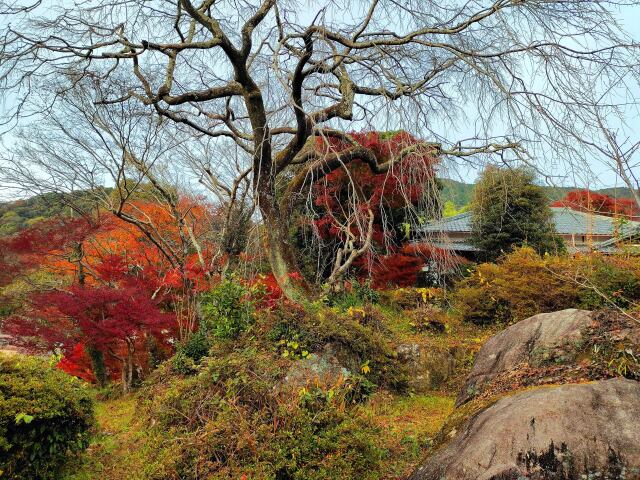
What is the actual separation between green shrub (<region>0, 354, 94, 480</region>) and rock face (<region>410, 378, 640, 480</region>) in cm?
298

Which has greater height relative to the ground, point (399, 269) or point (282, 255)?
point (282, 255)

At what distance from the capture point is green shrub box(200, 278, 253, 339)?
6.07 meters

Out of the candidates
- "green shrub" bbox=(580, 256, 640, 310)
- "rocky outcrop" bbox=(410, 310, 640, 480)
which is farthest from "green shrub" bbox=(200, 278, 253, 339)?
"green shrub" bbox=(580, 256, 640, 310)

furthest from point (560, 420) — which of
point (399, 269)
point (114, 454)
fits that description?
point (399, 269)

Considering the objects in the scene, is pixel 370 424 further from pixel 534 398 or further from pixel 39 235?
pixel 39 235

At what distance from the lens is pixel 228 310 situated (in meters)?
6.13

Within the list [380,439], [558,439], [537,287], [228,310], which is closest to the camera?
[558,439]

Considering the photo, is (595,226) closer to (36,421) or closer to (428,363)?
(428,363)

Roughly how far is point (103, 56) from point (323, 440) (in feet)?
16.5

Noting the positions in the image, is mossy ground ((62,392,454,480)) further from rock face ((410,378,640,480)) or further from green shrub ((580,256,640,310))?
green shrub ((580,256,640,310))

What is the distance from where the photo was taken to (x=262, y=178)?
245 inches

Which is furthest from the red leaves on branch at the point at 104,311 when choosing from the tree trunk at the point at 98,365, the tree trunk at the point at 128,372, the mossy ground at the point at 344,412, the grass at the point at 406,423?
the grass at the point at 406,423

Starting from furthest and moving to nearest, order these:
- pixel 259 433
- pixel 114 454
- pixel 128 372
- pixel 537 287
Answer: pixel 128 372, pixel 537 287, pixel 114 454, pixel 259 433

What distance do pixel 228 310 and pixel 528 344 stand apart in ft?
12.4
